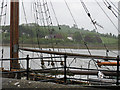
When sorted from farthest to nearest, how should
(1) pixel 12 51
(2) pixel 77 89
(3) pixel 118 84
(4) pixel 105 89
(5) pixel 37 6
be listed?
(5) pixel 37 6, (1) pixel 12 51, (3) pixel 118 84, (4) pixel 105 89, (2) pixel 77 89

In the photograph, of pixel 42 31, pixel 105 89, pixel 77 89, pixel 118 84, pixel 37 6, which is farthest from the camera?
pixel 42 31

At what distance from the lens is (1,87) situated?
291 cm

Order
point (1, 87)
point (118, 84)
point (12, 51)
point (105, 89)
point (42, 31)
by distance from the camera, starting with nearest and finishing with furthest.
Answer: point (1, 87)
point (105, 89)
point (118, 84)
point (12, 51)
point (42, 31)

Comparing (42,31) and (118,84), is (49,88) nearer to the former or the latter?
(118,84)

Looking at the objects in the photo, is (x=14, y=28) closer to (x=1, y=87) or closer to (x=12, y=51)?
(x=12, y=51)

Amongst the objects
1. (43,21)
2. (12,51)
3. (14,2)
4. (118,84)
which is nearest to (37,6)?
(43,21)

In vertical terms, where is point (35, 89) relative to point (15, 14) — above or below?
below

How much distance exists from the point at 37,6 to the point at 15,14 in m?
4.39

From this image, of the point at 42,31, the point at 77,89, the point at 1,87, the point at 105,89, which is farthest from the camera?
the point at 42,31

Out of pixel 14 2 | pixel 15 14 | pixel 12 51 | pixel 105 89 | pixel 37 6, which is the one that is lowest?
pixel 105 89

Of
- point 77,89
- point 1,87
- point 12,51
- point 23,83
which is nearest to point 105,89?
point 77,89

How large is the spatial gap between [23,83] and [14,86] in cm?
17

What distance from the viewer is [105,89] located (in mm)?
3707

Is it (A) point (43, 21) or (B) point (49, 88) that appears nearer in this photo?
(B) point (49, 88)
